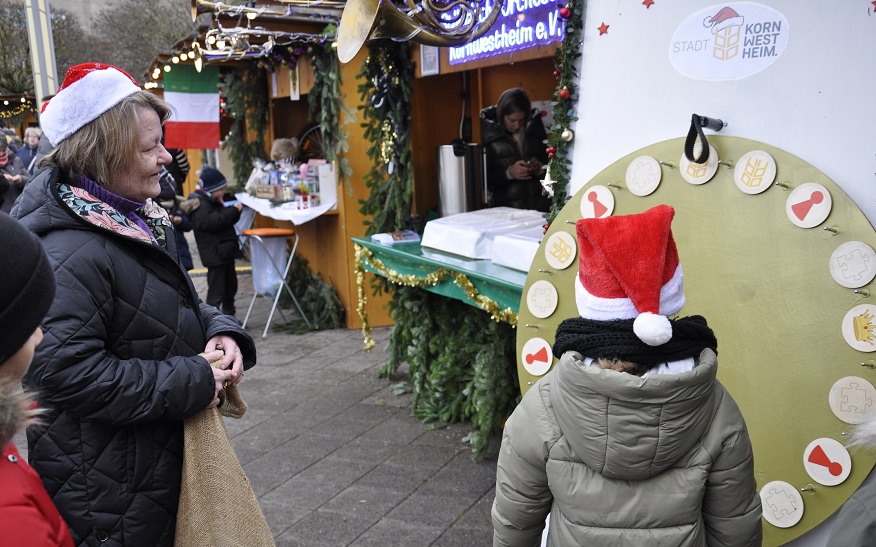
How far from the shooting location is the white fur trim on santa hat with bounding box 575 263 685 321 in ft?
5.70

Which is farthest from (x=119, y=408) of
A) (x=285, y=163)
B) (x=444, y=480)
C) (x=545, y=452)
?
(x=285, y=163)

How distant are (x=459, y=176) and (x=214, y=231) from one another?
3.20 meters

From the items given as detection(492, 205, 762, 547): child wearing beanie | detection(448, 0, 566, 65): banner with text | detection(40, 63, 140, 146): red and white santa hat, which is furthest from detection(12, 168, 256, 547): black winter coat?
detection(448, 0, 566, 65): banner with text

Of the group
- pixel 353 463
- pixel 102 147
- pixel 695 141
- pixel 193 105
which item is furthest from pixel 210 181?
pixel 695 141

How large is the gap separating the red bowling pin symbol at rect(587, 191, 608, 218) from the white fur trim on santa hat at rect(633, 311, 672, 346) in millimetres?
1162

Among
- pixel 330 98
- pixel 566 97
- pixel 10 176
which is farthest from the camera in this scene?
pixel 330 98

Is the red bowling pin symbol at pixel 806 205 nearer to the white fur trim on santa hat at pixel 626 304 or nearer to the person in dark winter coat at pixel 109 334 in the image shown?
the white fur trim on santa hat at pixel 626 304

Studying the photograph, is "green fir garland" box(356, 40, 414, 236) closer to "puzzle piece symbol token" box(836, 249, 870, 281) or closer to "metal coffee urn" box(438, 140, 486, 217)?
"metal coffee urn" box(438, 140, 486, 217)

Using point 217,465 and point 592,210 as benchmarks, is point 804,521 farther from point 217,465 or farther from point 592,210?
point 217,465

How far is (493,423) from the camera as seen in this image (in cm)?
426

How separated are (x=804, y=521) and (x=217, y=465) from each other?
177 cm

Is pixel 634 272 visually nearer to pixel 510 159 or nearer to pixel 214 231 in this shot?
pixel 510 159

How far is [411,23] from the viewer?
3705mm

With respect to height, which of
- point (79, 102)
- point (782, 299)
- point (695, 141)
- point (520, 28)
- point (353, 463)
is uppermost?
point (520, 28)
